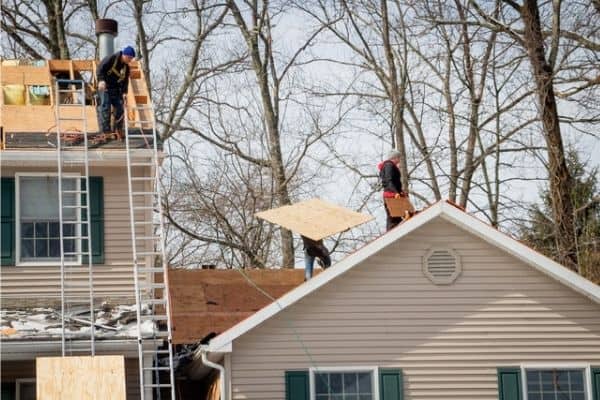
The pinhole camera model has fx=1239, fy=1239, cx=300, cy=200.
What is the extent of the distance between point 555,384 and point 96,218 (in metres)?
7.55

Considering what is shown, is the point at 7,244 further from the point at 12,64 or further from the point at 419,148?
the point at 419,148

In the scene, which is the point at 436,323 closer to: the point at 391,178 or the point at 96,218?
the point at 391,178

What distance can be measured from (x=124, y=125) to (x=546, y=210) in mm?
14823

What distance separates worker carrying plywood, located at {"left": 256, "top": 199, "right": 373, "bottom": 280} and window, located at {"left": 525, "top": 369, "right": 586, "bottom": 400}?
344cm

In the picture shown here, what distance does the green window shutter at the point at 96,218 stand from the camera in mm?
19547

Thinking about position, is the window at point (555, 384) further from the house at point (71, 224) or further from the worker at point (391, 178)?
the house at point (71, 224)

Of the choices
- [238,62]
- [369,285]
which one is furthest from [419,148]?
[369,285]

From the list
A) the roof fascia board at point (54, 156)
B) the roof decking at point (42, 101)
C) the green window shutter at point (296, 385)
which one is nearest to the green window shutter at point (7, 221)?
the roof fascia board at point (54, 156)

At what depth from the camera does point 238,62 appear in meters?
34.5

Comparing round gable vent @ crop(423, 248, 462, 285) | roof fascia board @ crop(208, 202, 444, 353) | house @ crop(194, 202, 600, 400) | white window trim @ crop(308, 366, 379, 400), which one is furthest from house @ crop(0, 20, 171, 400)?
round gable vent @ crop(423, 248, 462, 285)

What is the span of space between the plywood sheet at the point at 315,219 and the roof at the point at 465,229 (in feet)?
3.72

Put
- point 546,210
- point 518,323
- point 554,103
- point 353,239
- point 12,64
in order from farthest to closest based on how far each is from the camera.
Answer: point 353,239, point 546,210, point 554,103, point 12,64, point 518,323

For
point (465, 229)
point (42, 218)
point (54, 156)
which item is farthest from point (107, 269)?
point (465, 229)

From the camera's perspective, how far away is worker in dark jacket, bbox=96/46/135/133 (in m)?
19.8
